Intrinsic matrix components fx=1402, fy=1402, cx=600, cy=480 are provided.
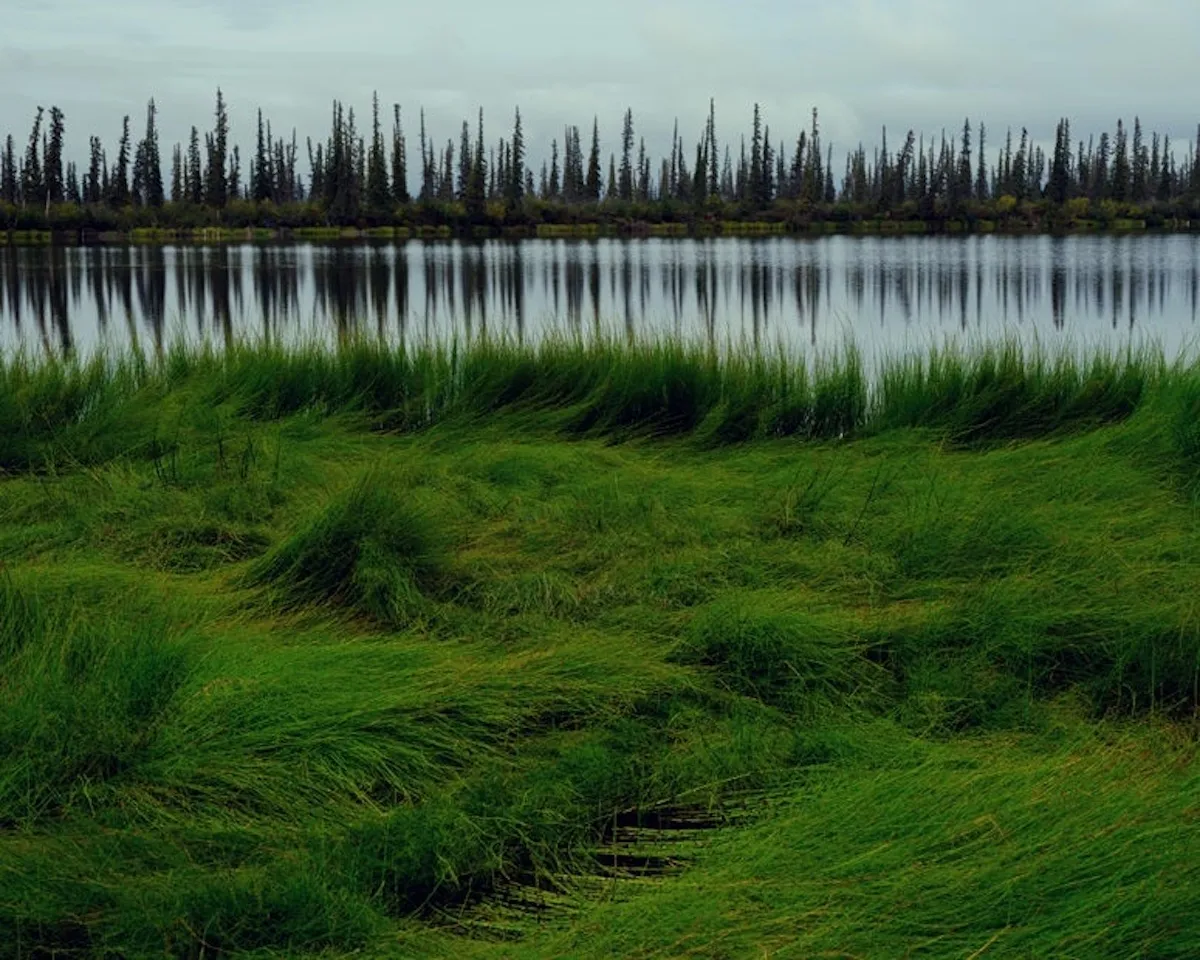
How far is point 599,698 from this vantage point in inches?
146

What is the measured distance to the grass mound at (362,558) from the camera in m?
4.53

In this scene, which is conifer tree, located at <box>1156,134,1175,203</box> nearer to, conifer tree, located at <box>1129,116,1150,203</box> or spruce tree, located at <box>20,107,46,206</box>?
conifer tree, located at <box>1129,116,1150,203</box>

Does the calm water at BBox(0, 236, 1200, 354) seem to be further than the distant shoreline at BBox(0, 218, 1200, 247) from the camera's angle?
No

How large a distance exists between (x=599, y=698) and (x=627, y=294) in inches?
805

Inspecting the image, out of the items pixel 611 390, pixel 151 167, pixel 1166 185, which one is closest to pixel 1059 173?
pixel 1166 185

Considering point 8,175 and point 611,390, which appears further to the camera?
point 8,175

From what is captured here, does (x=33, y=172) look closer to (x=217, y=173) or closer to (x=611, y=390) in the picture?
(x=217, y=173)

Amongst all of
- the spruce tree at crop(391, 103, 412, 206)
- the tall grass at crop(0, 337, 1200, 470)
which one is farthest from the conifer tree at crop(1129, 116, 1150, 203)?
the tall grass at crop(0, 337, 1200, 470)

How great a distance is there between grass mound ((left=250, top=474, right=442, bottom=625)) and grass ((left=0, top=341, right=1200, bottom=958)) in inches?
0.6

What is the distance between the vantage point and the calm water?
1524 cm

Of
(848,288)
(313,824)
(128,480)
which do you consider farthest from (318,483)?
(848,288)

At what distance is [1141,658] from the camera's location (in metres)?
3.98

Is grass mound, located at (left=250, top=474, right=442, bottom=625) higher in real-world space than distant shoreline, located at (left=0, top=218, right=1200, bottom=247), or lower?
lower

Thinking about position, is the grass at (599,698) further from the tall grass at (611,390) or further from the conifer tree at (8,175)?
the conifer tree at (8,175)
